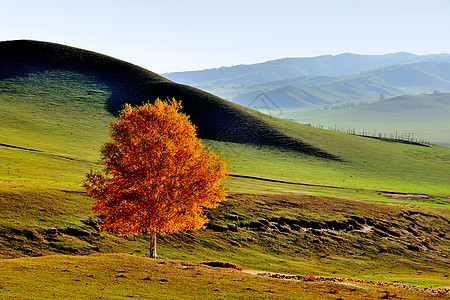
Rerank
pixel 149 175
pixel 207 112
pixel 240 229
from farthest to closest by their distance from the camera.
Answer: pixel 207 112 < pixel 240 229 < pixel 149 175

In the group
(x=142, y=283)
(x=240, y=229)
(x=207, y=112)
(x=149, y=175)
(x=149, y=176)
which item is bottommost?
(x=240, y=229)

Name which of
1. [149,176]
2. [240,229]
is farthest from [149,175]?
[240,229]

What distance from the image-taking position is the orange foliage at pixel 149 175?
42.5 metres

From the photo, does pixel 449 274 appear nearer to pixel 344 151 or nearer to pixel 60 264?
pixel 60 264

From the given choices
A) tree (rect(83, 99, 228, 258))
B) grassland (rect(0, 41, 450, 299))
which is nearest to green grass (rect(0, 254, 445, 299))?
grassland (rect(0, 41, 450, 299))

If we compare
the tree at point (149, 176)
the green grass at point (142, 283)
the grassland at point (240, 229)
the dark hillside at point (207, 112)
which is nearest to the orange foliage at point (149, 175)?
the tree at point (149, 176)

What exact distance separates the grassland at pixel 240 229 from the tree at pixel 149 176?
4342 millimetres

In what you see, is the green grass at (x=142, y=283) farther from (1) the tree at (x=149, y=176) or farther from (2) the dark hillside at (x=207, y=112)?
(2) the dark hillside at (x=207, y=112)

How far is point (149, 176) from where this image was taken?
42.5 m

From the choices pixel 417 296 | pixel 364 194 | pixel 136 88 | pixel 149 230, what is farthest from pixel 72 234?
pixel 136 88

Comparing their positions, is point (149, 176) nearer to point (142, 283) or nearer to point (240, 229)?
point (142, 283)

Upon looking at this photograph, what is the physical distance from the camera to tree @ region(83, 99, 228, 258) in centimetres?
4247

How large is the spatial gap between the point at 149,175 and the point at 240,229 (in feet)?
68.1

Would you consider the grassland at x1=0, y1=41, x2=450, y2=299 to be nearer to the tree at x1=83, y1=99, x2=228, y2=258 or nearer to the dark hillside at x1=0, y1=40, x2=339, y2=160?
the tree at x1=83, y1=99, x2=228, y2=258
